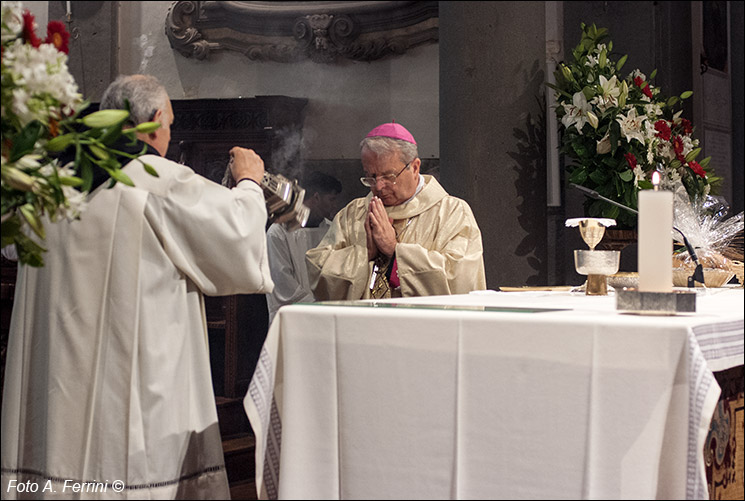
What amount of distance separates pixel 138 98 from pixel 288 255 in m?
2.53

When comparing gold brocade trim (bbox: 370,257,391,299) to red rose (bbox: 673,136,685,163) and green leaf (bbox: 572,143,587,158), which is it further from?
red rose (bbox: 673,136,685,163)

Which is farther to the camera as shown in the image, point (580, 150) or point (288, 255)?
point (288, 255)

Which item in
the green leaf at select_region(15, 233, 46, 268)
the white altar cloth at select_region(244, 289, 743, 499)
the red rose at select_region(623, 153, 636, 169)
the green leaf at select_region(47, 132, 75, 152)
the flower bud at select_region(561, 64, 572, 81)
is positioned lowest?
the white altar cloth at select_region(244, 289, 743, 499)

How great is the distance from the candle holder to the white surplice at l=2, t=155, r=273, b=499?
1.07 meters

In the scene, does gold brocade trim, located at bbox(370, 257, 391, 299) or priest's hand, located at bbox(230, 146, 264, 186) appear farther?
gold brocade trim, located at bbox(370, 257, 391, 299)

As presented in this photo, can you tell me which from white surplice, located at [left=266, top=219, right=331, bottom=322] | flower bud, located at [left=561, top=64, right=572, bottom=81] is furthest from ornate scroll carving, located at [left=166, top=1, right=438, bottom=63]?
flower bud, located at [left=561, top=64, right=572, bottom=81]

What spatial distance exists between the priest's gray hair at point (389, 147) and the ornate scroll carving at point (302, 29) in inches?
73.6

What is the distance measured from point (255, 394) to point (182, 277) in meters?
0.86

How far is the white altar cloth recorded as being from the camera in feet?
6.52

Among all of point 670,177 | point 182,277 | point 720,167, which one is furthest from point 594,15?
point 182,277

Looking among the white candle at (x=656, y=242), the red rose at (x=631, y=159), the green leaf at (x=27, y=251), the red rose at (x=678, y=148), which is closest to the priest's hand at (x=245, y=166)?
the green leaf at (x=27, y=251)

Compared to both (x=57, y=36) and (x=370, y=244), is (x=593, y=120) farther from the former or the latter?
(x=57, y=36)

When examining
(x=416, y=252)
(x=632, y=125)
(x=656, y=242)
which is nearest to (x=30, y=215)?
(x=656, y=242)

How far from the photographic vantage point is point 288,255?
5691mm
